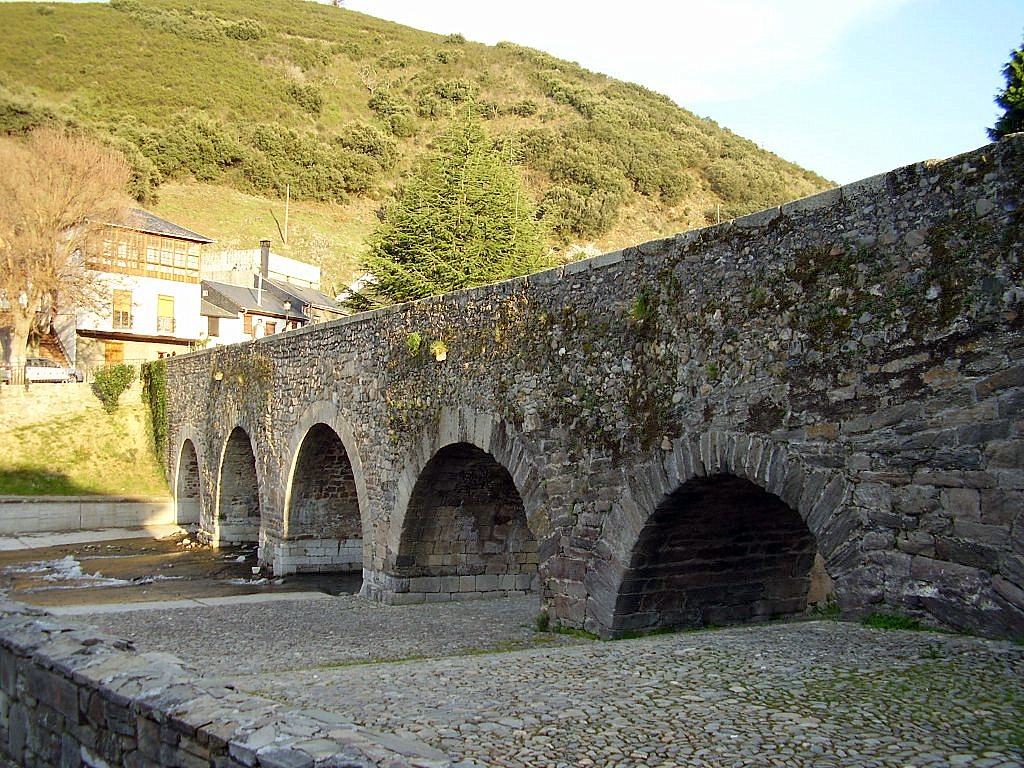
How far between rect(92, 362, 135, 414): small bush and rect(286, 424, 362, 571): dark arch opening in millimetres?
15578

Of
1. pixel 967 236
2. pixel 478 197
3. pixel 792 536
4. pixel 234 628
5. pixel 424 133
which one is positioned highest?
pixel 424 133

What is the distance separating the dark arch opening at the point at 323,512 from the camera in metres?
17.4

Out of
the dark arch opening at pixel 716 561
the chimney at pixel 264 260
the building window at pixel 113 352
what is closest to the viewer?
the dark arch opening at pixel 716 561

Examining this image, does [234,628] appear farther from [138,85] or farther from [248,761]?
[138,85]

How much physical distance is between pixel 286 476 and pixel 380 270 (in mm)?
10183

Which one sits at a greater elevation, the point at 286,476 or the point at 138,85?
the point at 138,85

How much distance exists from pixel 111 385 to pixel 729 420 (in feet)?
90.0

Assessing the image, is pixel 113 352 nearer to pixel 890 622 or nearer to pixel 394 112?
pixel 890 622

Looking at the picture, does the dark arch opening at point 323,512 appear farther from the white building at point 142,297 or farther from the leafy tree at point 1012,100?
the white building at point 142,297

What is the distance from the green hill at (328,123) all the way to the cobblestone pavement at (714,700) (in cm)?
4418

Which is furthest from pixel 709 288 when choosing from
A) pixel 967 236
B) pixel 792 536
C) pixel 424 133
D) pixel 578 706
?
pixel 424 133

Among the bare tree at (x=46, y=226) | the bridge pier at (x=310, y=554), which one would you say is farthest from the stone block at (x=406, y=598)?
the bare tree at (x=46, y=226)

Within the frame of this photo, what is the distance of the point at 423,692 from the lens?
5648mm

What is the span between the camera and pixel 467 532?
13.6 metres
